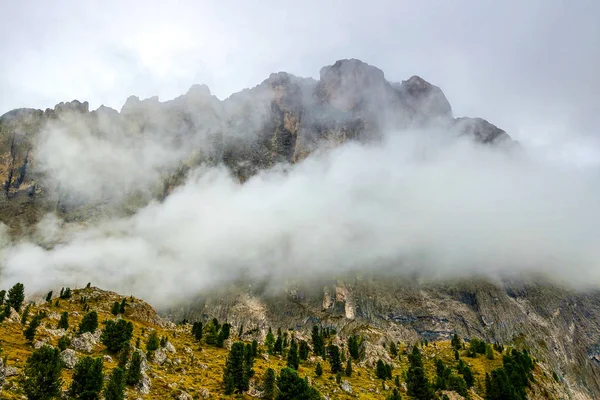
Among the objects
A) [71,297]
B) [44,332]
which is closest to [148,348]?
[44,332]

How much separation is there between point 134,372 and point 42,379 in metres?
20.4

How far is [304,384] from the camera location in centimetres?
9481

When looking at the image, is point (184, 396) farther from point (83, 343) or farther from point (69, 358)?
point (83, 343)

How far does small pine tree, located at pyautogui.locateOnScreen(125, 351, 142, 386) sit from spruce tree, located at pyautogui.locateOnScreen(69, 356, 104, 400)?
31.2 feet

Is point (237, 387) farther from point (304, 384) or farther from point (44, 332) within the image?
point (44, 332)

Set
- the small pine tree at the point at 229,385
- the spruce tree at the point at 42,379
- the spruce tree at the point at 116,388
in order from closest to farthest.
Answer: the spruce tree at the point at 42,379, the spruce tree at the point at 116,388, the small pine tree at the point at 229,385

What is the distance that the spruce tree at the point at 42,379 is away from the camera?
199ft

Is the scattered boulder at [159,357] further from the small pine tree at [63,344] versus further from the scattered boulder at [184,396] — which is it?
the scattered boulder at [184,396]

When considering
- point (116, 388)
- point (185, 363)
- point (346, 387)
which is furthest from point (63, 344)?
point (346, 387)

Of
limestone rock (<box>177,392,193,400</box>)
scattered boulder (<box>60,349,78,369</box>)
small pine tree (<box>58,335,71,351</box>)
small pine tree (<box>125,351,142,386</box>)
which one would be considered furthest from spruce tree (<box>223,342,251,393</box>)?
small pine tree (<box>58,335,71,351</box>)

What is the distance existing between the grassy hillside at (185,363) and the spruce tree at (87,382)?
11.4 feet

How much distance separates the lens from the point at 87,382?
68.2 meters

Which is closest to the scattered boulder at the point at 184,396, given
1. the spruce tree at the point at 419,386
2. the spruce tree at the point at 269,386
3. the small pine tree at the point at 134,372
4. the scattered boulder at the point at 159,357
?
the small pine tree at the point at 134,372

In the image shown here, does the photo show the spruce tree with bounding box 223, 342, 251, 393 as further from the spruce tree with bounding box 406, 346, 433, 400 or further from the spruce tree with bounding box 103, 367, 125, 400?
the spruce tree with bounding box 406, 346, 433, 400
